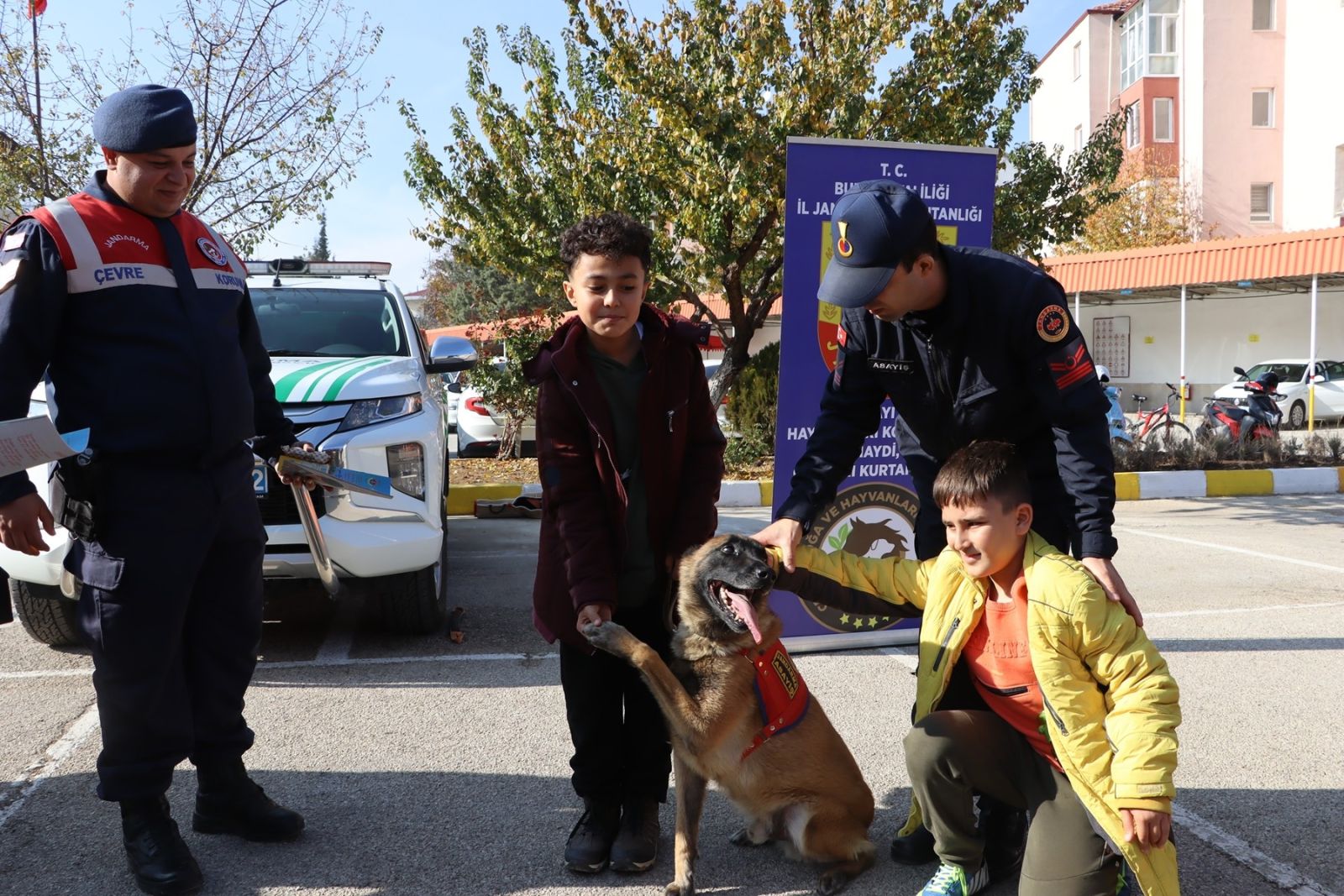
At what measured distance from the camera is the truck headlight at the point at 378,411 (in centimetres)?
495

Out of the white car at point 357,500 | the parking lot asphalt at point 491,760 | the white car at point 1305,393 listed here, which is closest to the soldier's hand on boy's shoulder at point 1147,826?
A: the parking lot asphalt at point 491,760

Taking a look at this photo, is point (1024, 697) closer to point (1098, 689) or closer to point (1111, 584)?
point (1098, 689)

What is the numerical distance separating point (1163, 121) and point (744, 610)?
123 ft

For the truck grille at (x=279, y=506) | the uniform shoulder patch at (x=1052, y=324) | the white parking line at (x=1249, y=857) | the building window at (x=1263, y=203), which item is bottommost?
the white parking line at (x=1249, y=857)

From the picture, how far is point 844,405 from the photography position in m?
3.22

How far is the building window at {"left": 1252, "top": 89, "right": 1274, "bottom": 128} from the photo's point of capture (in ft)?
104

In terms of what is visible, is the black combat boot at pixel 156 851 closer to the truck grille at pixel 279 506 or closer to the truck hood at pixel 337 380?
the truck grille at pixel 279 506

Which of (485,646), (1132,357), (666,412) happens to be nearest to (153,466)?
(666,412)

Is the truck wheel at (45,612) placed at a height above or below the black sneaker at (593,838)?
above

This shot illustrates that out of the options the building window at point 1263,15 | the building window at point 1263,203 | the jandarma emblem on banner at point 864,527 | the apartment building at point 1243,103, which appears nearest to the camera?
the jandarma emblem on banner at point 864,527

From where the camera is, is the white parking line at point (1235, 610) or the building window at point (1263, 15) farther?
the building window at point (1263, 15)

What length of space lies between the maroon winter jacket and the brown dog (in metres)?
0.19

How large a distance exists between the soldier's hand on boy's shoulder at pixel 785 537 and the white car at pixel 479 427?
1107 centimetres

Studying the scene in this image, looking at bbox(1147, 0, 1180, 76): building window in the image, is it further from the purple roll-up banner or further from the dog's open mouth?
the dog's open mouth
